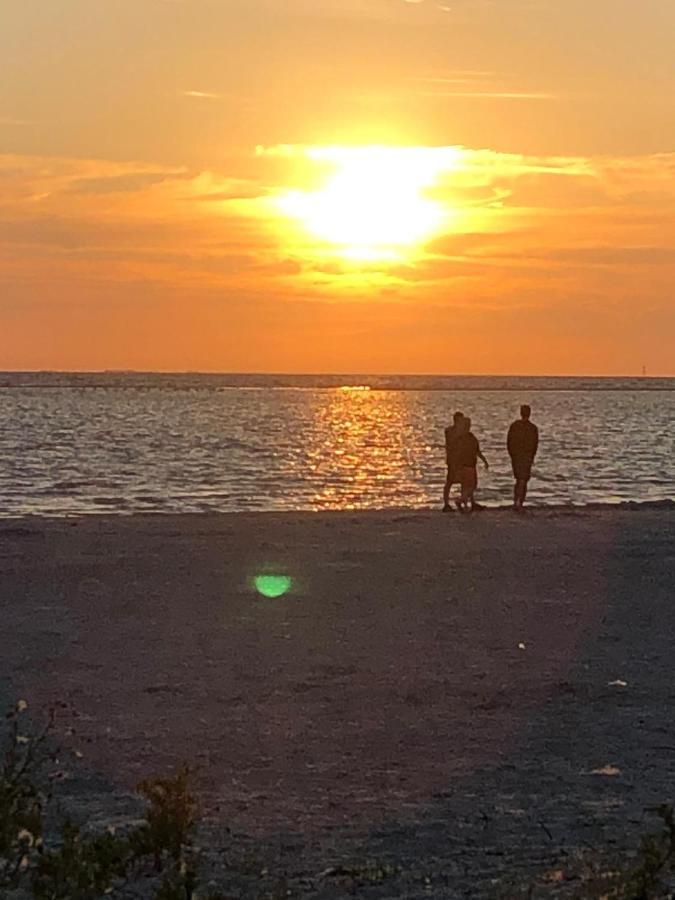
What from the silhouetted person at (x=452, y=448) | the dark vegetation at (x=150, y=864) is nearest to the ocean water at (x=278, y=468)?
the silhouetted person at (x=452, y=448)

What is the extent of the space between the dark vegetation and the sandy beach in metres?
0.13

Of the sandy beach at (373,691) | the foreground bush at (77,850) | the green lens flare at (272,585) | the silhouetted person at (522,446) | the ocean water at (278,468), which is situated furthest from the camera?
the ocean water at (278,468)

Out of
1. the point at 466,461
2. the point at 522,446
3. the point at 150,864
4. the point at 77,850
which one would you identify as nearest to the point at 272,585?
the point at 150,864

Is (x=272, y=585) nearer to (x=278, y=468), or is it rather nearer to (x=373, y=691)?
(x=373, y=691)

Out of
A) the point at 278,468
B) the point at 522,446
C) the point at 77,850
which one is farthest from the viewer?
the point at 278,468

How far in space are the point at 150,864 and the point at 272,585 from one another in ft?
28.9

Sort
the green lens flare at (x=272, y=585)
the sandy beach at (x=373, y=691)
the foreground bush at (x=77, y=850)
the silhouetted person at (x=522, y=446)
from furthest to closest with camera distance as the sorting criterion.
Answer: the silhouetted person at (x=522, y=446) < the green lens flare at (x=272, y=585) < the sandy beach at (x=373, y=691) < the foreground bush at (x=77, y=850)

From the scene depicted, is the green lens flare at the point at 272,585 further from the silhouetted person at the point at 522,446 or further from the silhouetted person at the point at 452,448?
the silhouetted person at the point at 522,446

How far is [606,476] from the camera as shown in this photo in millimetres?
41688

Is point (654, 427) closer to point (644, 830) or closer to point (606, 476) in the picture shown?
point (606, 476)

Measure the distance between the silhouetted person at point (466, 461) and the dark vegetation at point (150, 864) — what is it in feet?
54.9

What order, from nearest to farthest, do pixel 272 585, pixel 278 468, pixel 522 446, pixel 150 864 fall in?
pixel 150 864 → pixel 272 585 → pixel 522 446 → pixel 278 468

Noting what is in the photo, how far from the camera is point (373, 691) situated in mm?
9797

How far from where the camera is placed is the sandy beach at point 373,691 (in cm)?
688
